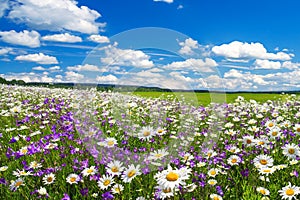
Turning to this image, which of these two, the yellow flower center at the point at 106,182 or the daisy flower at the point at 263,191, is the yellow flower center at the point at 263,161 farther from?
the yellow flower center at the point at 106,182

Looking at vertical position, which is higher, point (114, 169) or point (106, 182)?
point (114, 169)

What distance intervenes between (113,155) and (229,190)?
154cm

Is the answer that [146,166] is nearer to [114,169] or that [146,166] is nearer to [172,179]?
[114,169]

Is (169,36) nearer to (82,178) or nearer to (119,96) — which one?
(82,178)

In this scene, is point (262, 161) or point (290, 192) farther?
point (262, 161)

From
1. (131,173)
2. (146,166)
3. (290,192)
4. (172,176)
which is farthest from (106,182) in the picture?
(290,192)

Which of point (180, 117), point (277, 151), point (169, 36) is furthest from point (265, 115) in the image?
point (169, 36)

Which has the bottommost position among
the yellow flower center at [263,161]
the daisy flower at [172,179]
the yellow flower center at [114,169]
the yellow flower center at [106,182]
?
the yellow flower center at [106,182]

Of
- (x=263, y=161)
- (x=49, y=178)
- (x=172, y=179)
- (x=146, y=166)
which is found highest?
(x=172, y=179)

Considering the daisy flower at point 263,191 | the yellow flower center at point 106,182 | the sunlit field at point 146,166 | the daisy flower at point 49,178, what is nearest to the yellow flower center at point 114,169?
the sunlit field at point 146,166

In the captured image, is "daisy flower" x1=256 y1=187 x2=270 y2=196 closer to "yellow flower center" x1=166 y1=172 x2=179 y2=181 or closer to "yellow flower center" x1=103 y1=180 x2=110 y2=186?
"yellow flower center" x1=166 y1=172 x2=179 y2=181

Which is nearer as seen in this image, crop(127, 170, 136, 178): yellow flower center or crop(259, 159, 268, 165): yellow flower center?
crop(127, 170, 136, 178): yellow flower center

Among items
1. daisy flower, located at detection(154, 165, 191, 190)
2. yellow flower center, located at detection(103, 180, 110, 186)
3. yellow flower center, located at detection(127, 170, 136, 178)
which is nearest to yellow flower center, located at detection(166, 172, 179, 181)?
daisy flower, located at detection(154, 165, 191, 190)

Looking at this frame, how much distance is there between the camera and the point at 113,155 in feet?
13.4
